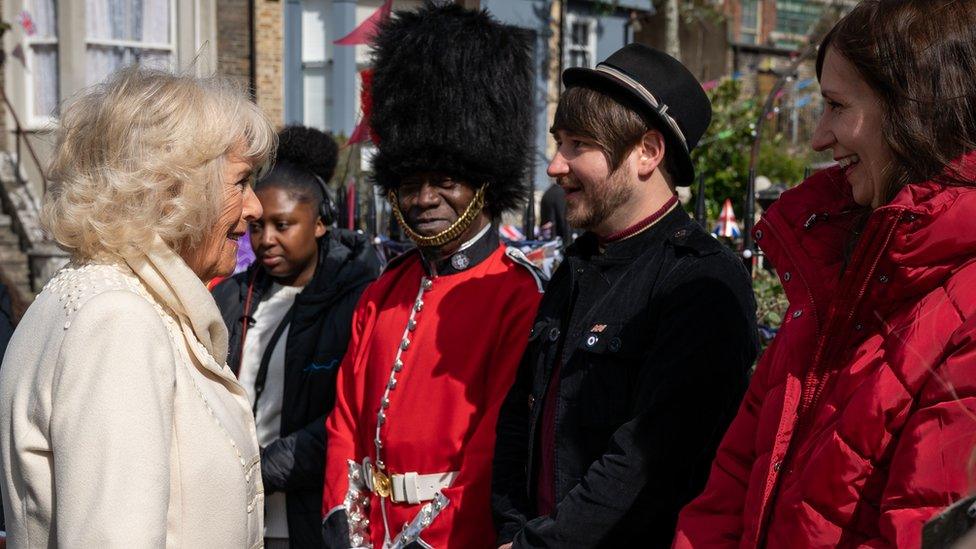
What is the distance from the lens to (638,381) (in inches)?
99.3

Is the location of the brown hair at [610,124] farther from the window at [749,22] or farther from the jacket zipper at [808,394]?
the window at [749,22]

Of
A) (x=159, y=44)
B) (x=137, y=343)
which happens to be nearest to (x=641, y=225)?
(x=137, y=343)

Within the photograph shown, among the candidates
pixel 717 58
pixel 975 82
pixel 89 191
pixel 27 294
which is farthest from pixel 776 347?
pixel 717 58

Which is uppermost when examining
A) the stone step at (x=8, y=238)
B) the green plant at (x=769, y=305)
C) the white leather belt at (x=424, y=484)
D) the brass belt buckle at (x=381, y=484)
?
the green plant at (x=769, y=305)

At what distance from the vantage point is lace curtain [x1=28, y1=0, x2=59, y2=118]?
12.1 m

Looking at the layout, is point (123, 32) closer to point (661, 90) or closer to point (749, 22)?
point (661, 90)

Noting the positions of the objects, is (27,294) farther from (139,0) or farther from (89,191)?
(89,191)

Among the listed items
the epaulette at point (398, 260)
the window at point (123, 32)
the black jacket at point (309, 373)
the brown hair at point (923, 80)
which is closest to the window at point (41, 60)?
the window at point (123, 32)

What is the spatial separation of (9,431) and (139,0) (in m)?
11.5

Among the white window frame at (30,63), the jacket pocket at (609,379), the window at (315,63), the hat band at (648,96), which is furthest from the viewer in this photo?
the window at (315,63)

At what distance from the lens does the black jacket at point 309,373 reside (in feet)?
11.7

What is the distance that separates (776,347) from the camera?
213cm

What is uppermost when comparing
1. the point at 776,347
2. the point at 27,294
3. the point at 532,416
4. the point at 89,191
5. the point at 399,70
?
the point at 399,70

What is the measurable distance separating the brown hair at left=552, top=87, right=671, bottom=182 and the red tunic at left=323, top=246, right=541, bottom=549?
26.4 inches
